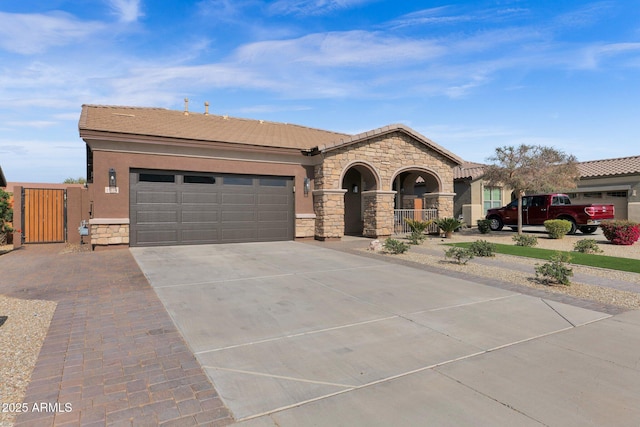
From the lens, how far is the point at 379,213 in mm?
16406

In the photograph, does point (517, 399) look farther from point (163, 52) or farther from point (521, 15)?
point (163, 52)

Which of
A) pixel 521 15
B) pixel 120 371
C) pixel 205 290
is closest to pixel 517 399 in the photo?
pixel 120 371

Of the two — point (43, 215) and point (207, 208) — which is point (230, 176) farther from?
point (43, 215)

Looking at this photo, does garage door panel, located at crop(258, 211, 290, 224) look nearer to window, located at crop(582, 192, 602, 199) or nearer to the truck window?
the truck window

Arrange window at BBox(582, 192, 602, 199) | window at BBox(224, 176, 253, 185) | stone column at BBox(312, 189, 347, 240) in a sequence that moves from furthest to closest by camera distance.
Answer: window at BBox(582, 192, 602, 199) < stone column at BBox(312, 189, 347, 240) < window at BBox(224, 176, 253, 185)

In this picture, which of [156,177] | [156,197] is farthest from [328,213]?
[156,177]

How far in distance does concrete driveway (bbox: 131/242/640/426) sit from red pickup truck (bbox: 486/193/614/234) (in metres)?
13.8

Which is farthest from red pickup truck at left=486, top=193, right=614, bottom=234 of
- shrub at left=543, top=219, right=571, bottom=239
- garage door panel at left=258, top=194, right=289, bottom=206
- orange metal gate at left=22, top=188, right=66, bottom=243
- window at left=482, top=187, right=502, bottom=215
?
orange metal gate at left=22, top=188, right=66, bottom=243

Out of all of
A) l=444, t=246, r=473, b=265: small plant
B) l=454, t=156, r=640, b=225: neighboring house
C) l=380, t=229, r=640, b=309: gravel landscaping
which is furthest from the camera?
l=454, t=156, r=640, b=225: neighboring house

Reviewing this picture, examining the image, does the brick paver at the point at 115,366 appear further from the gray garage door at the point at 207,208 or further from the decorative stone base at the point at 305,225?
the decorative stone base at the point at 305,225

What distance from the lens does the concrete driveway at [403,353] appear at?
9.58 ft

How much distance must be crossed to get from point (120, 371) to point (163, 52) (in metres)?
11.6

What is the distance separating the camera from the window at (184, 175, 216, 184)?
44.0 ft

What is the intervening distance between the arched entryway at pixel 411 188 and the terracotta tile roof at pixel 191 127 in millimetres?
4580
